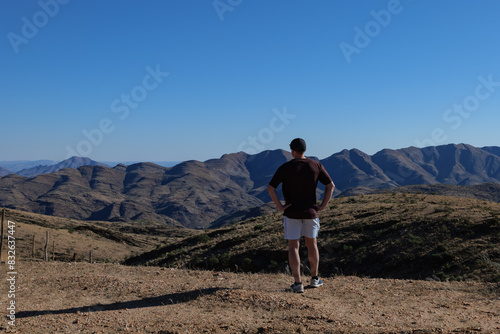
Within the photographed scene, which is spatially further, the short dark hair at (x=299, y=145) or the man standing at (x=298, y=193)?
the short dark hair at (x=299, y=145)

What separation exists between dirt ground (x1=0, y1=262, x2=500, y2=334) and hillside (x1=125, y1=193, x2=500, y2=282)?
506 centimetres

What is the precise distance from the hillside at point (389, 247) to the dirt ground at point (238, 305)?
5.06m

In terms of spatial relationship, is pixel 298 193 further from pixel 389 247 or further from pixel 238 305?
pixel 389 247

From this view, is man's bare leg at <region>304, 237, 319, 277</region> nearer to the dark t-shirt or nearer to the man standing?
the man standing

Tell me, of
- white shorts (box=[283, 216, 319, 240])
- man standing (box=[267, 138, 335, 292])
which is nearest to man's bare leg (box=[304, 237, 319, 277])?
man standing (box=[267, 138, 335, 292])

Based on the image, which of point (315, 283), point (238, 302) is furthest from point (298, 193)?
point (238, 302)

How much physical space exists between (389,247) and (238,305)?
14762 millimetres

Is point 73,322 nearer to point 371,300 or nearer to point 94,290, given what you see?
point 94,290

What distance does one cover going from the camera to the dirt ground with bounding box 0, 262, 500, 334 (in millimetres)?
5406

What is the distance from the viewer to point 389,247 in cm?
1902

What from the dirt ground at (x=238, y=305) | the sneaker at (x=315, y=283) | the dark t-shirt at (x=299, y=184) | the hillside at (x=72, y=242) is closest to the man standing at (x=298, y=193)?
the dark t-shirt at (x=299, y=184)

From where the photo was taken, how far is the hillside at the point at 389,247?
51.2ft

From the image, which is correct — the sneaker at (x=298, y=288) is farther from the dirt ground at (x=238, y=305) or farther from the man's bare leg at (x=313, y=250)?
the man's bare leg at (x=313, y=250)

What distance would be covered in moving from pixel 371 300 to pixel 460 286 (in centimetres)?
243
